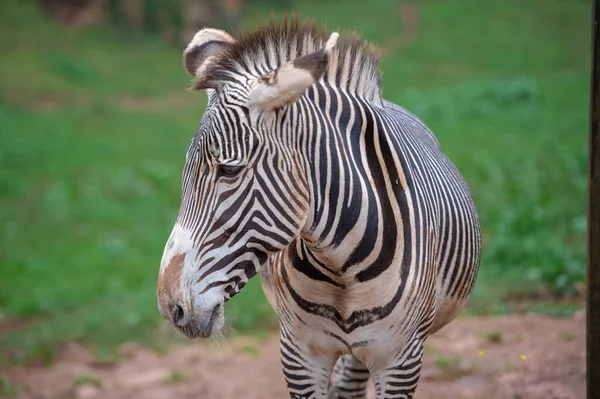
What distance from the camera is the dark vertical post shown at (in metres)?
3.83

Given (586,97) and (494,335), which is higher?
(586,97)

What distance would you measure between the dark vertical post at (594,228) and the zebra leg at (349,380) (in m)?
1.30

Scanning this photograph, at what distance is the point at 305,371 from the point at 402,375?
46 centimetres

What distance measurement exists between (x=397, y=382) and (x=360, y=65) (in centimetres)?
141

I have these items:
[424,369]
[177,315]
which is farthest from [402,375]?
[424,369]

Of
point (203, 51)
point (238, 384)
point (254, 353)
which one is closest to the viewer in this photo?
point (203, 51)

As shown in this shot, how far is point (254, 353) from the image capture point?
289 inches

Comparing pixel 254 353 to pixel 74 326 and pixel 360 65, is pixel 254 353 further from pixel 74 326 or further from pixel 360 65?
pixel 360 65

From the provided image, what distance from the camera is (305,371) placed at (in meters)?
3.62

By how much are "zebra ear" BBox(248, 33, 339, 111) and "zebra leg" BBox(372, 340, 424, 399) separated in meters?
1.29

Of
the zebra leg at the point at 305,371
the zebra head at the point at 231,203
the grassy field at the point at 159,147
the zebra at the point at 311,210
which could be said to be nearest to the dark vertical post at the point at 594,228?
the zebra at the point at 311,210

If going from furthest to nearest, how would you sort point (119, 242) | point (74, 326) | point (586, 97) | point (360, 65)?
point (586, 97)
point (119, 242)
point (74, 326)
point (360, 65)

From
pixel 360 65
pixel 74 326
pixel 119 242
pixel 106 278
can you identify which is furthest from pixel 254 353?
pixel 360 65

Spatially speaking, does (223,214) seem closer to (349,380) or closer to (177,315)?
(177,315)
